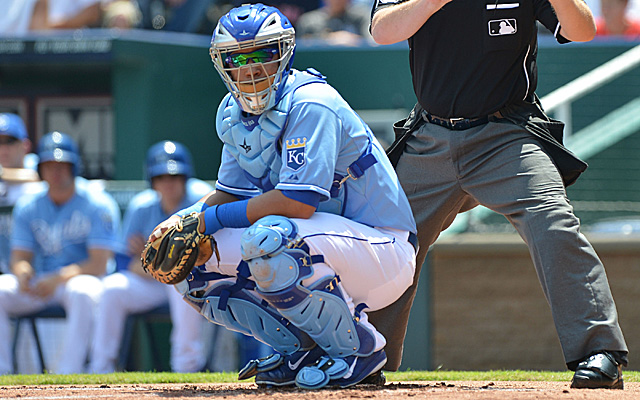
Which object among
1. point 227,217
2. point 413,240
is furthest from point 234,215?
point 413,240

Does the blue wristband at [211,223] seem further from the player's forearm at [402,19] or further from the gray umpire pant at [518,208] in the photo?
the player's forearm at [402,19]

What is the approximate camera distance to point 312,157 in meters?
3.24

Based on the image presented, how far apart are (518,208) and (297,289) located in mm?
932

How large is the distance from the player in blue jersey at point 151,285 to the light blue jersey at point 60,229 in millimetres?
183

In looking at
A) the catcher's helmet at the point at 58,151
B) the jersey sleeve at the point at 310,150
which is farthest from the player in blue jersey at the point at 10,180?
the jersey sleeve at the point at 310,150

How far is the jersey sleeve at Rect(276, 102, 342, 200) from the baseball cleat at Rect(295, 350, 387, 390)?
583mm

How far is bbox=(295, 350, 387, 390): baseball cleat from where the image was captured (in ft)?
10.6

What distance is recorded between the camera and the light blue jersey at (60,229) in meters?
6.64

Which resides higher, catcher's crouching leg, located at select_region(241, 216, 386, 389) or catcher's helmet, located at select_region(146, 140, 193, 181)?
catcher's crouching leg, located at select_region(241, 216, 386, 389)

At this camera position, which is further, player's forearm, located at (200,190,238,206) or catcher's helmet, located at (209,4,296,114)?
player's forearm, located at (200,190,238,206)

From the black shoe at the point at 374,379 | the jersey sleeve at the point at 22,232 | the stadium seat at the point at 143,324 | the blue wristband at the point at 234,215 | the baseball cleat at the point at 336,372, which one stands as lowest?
the stadium seat at the point at 143,324

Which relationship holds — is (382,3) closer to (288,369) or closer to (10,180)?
(288,369)

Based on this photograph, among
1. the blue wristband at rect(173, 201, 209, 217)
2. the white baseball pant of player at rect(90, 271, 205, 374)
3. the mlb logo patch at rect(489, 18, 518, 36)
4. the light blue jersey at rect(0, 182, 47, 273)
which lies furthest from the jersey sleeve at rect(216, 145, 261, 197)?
the light blue jersey at rect(0, 182, 47, 273)

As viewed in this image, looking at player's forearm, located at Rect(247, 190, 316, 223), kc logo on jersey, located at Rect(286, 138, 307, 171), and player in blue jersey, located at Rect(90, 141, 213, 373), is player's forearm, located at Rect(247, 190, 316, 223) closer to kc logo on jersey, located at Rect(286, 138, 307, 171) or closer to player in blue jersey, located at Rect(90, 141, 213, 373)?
kc logo on jersey, located at Rect(286, 138, 307, 171)
